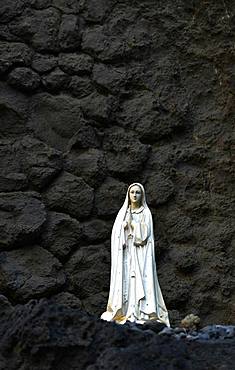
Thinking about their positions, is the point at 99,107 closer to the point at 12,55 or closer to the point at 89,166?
the point at 89,166

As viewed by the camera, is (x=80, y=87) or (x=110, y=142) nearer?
(x=110, y=142)

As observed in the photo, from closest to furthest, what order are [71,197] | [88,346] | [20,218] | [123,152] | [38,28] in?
[88,346], [20,218], [71,197], [123,152], [38,28]

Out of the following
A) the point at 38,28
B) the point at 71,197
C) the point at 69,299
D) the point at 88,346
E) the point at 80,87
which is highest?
the point at 38,28

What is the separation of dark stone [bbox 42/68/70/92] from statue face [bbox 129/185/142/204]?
1.89 metres

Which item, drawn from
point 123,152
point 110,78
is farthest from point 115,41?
point 123,152

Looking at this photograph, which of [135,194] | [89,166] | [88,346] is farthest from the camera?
[89,166]

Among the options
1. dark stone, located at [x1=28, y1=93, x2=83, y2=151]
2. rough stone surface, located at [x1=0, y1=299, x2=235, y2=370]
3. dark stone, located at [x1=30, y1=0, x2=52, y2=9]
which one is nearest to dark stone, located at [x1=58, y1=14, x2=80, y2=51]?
dark stone, located at [x1=30, y1=0, x2=52, y2=9]

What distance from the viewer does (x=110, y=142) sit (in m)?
7.56

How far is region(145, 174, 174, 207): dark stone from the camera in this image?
7.42 meters

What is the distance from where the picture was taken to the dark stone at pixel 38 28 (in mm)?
7734

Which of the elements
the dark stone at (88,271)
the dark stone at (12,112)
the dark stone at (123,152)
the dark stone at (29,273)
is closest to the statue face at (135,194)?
the dark stone at (88,271)

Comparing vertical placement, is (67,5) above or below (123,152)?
above

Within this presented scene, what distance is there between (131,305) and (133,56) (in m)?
2.98

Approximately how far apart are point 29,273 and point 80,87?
1.81 m
